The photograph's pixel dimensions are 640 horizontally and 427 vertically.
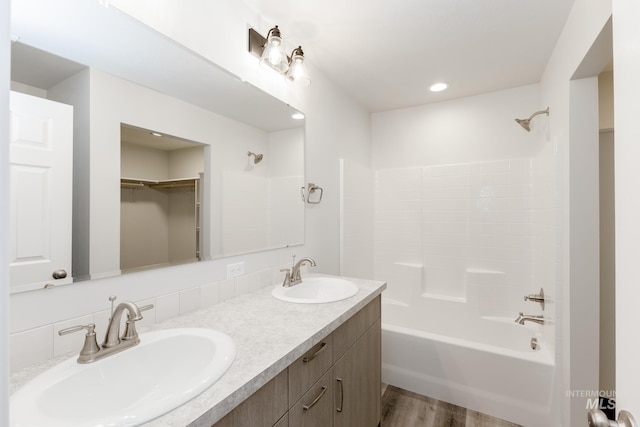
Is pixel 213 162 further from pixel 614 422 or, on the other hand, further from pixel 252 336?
pixel 614 422

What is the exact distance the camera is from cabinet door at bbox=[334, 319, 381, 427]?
1298 millimetres

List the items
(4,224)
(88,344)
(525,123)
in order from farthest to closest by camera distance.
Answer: (525,123), (88,344), (4,224)

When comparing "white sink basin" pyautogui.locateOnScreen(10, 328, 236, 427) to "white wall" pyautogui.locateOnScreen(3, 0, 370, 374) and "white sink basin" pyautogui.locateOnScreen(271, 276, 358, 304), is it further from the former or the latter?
"white sink basin" pyautogui.locateOnScreen(271, 276, 358, 304)

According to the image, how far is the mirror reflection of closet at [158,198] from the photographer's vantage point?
1080mm

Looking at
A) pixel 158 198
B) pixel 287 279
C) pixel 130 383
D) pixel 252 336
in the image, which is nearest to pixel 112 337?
pixel 130 383

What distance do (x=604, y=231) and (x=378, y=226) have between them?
70.3 inches

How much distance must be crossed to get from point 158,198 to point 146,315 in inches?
17.6

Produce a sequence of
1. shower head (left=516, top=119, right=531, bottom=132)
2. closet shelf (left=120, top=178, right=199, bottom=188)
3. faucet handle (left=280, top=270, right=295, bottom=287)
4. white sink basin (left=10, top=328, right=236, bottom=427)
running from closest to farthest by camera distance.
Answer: white sink basin (left=10, top=328, right=236, bottom=427) < closet shelf (left=120, top=178, right=199, bottom=188) < faucet handle (left=280, top=270, right=295, bottom=287) < shower head (left=516, top=119, right=531, bottom=132)

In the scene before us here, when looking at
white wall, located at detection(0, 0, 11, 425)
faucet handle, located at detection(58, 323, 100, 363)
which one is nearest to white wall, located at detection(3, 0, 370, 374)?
A: faucet handle, located at detection(58, 323, 100, 363)

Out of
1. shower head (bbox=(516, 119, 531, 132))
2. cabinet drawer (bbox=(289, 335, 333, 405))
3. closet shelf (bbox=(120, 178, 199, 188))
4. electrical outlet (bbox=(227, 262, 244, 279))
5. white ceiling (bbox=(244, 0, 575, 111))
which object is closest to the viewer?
cabinet drawer (bbox=(289, 335, 333, 405))

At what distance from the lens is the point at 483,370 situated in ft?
6.47

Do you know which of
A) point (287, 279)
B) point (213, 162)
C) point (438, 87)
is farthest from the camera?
point (438, 87)

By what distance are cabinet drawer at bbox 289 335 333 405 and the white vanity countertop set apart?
61 millimetres

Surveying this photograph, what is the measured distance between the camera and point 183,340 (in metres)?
0.98
